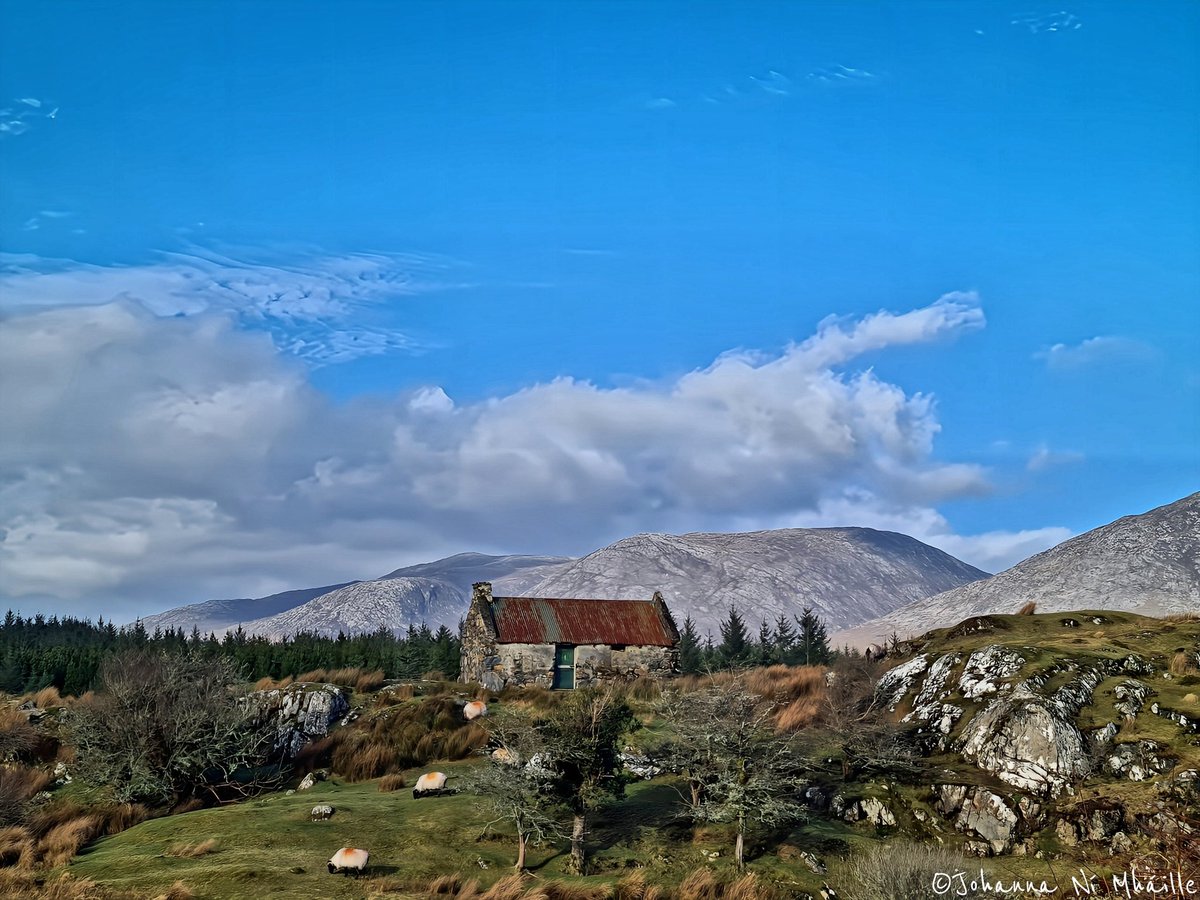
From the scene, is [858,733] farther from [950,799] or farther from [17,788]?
[17,788]

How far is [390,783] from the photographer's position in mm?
32125

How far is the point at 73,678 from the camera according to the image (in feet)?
207

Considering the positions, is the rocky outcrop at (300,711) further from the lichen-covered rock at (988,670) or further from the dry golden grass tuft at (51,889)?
the lichen-covered rock at (988,670)

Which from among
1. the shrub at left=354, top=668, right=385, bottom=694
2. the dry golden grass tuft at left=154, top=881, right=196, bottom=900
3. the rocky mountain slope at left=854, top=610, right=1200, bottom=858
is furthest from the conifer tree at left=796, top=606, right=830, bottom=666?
the dry golden grass tuft at left=154, top=881, right=196, bottom=900

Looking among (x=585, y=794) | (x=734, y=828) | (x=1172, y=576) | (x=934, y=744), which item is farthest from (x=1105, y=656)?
(x=1172, y=576)

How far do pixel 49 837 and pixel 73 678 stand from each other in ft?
140

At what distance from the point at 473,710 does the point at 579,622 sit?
16.7m

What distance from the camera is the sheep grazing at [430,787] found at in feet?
99.3

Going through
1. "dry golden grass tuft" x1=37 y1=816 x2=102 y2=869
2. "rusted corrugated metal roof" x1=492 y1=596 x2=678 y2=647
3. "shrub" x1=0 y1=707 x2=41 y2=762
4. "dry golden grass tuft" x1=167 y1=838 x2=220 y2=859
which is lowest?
"dry golden grass tuft" x1=167 y1=838 x2=220 y2=859

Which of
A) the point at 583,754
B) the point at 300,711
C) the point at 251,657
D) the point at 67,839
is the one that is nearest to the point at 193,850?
the point at 67,839

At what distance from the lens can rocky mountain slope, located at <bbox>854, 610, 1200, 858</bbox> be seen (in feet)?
86.8

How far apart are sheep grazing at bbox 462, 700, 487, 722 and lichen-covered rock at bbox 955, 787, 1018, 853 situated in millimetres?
20098

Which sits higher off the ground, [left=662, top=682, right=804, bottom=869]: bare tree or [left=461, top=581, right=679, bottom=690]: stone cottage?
[left=461, top=581, right=679, bottom=690]: stone cottage

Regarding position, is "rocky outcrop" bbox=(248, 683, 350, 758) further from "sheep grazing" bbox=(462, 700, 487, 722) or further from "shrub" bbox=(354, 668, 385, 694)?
"sheep grazing" bbox=(462, 700, 487, 722)
